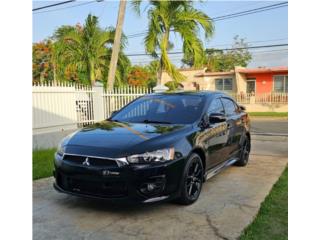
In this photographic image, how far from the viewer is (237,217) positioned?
4.00 metres

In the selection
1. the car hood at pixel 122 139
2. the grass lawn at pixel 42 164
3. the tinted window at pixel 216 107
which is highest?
the tinted window at pixel 216 107

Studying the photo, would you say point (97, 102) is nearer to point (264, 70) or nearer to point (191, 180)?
point (191, 180)

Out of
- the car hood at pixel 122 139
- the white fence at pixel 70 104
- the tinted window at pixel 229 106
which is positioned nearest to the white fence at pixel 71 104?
the white fence at pixel 70 104

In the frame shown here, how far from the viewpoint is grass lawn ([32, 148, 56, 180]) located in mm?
6059

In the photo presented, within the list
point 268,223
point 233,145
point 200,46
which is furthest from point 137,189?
point 200,46

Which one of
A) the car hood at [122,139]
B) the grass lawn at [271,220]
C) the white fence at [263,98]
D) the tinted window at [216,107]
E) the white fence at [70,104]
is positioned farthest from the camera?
the white fence at [263,98]

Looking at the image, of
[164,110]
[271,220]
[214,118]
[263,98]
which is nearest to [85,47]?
[164,110]

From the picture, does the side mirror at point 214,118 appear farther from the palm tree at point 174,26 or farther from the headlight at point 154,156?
the palm tree at point 174,26

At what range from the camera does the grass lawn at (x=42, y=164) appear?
606cm

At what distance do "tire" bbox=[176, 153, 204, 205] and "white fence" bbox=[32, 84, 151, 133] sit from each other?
Answer: 19.0 ft

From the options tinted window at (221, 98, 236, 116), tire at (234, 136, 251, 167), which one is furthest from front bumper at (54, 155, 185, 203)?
tire at (234, 136, 251, 167)

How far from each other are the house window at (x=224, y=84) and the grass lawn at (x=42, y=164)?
23.7m
